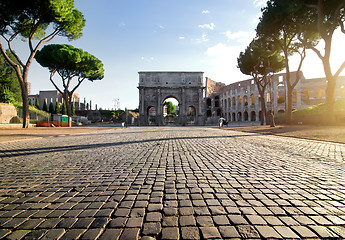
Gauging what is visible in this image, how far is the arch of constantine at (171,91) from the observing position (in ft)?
123

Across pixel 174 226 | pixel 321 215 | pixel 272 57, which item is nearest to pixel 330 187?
pixel 321 215

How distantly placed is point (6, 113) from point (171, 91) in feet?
88.2

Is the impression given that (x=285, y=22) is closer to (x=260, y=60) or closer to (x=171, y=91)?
(x=260, y=60)

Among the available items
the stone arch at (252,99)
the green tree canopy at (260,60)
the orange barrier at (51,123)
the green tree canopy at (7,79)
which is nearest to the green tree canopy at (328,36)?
the green tree canopy at (260,60)

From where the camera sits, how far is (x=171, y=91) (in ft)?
126

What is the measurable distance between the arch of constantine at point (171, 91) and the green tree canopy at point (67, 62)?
34.2 feet

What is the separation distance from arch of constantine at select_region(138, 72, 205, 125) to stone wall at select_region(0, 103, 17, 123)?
20.5 metres

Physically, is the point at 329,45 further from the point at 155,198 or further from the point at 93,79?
the point at 93,79

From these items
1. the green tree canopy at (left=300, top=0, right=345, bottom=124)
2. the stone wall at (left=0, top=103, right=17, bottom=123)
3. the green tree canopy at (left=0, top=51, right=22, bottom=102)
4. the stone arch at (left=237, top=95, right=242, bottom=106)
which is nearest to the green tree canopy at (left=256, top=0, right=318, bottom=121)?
the green tree canopy at (left=300, top=0, right=345, bottom=124)

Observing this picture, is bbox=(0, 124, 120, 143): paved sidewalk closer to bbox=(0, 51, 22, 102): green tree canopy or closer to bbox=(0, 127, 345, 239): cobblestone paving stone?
bbox=(0, 127, 345, 239): cobblestone paving stone

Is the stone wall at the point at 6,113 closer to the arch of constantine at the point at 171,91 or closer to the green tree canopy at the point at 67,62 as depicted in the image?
the green tree canopy at the point at 67,62

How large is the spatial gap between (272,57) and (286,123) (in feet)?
29.2

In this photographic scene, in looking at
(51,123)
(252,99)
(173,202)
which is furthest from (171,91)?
(173,202)

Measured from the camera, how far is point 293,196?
2080mm
